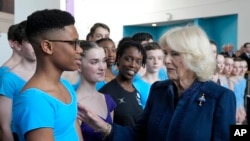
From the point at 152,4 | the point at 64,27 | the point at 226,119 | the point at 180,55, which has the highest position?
the point at 152,4

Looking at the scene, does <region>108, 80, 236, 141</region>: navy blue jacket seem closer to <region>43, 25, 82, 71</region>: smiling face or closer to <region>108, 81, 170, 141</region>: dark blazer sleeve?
<region>108, 81, 170, 141</region>: dark blazer sleeve

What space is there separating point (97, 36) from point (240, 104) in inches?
96.8

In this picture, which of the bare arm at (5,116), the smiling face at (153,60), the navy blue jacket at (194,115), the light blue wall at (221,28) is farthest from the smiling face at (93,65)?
the light blue wall at (221,28)

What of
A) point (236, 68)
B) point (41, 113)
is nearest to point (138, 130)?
point (41, 113)

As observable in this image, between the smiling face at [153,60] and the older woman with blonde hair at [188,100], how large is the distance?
1.55 meters

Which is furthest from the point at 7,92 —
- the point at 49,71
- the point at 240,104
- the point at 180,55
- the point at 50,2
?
the point at 240,104

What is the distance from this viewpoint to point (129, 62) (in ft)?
10.4

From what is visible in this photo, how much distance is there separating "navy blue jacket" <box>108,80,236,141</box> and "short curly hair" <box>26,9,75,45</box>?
2.51 ft

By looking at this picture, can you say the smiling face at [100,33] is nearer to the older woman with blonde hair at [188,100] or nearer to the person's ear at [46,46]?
the older woman with blonde hair at [188,100]

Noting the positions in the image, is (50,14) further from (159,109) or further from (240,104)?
(240,104)

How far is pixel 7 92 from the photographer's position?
2.63 metres

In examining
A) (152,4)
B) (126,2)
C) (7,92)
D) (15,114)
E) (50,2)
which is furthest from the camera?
(126,2)

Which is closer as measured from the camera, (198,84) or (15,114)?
(15,114)

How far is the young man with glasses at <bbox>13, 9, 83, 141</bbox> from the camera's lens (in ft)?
5.22
